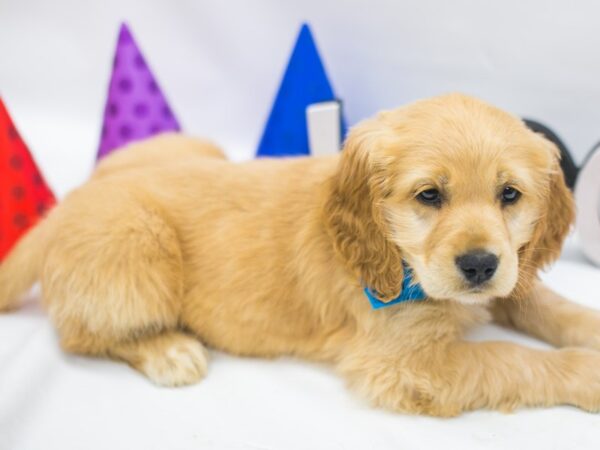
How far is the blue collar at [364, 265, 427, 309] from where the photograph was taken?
2.03m

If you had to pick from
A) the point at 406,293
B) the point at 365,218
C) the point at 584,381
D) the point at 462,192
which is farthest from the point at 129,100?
the point at 584,381

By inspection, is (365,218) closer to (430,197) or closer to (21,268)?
(430,197)

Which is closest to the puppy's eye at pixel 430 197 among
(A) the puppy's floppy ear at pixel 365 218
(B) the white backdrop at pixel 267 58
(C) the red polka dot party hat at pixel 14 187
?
(A) the puppy's floppy ear at pixel 365 218

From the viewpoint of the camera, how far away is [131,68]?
3443 millimetres

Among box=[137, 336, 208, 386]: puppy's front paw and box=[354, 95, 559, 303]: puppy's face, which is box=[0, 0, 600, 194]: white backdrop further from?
box=[137, 336, 208, 386]: puppy's front paw

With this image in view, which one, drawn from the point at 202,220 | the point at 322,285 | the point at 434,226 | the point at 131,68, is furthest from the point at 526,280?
the point at 131,68

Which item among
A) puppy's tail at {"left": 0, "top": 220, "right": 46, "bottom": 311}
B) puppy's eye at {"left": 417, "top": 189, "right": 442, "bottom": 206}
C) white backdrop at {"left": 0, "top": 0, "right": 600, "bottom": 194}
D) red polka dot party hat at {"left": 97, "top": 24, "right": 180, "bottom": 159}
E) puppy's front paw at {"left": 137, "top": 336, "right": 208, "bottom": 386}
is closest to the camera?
puppy's eye at {"left": 417, "top": 189, "right": 442, "bottom": 206}

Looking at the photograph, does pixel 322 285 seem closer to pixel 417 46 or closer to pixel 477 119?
pixel 477 119

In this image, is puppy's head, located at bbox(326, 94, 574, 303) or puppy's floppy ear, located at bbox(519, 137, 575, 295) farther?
puppy's floppy ear, located at bbox(519, 137, 575, 295)

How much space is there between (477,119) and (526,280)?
0.58 m

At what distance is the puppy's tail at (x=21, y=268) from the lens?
2527 millimetres

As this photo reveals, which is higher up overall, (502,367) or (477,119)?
(477,119)

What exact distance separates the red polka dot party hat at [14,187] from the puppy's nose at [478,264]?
2052 mm

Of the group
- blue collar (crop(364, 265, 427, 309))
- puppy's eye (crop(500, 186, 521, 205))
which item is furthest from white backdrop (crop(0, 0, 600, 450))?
puppy's eye (crop(500, 186, 521, 205))
